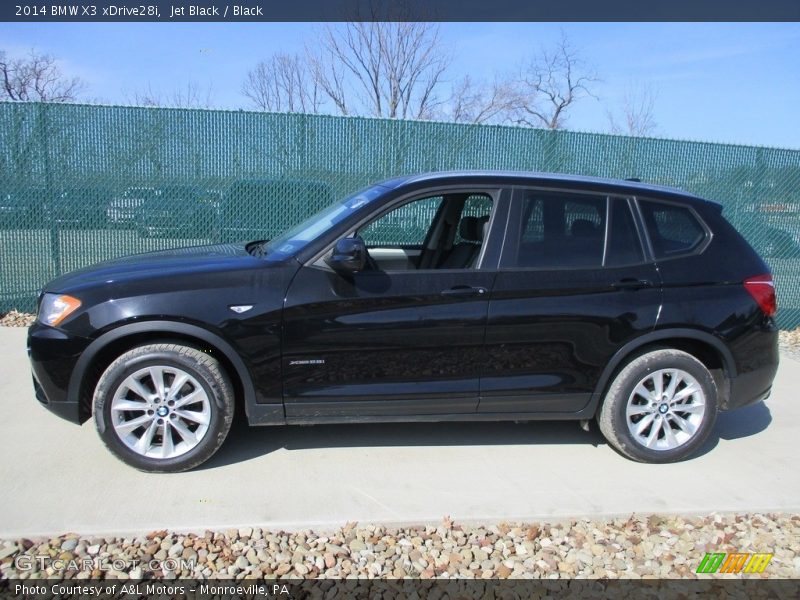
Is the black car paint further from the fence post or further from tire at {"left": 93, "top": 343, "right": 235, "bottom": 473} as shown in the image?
the fence post

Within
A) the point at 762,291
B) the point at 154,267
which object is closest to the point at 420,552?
the point at 154,267

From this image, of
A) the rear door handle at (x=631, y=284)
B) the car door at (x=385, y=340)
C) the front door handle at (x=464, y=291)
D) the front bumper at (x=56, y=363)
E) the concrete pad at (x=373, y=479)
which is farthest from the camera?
the rear door handle at (x=631, y=284)

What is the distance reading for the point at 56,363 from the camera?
3.60 m

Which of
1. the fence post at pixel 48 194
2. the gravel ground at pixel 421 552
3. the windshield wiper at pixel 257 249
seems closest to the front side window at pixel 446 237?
the windshield wiper at pixel 257 249

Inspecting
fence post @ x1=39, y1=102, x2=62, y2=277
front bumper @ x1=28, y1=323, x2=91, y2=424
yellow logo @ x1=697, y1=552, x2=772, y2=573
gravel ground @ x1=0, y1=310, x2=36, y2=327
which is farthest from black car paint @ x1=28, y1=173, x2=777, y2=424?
gravel ground @ x1=0, y1=310, x2=36, y2=327

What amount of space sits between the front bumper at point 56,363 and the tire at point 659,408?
3.20 metres

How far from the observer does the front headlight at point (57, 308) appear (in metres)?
3.61

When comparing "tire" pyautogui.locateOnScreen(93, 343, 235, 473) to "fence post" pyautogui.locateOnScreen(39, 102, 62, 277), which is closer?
"tire" pyautogui.locateOnScreen(93, 343, 235, 473)

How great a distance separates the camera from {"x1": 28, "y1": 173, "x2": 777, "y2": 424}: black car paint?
3.63m

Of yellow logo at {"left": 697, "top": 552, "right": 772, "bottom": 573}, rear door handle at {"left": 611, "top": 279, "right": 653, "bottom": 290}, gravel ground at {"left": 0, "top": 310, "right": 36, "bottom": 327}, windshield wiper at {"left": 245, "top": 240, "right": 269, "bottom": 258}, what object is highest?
windshield wiper at {"left": 245, "top": 240, "right": 269, "bottom": 258}

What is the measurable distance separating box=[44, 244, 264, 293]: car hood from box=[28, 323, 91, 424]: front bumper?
0.93 ft

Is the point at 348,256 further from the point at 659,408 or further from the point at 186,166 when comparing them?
the point at 186,166

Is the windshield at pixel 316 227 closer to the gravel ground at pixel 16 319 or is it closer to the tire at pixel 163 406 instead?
the tire at pixel 163 406

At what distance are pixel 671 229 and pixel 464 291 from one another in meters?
1.48
